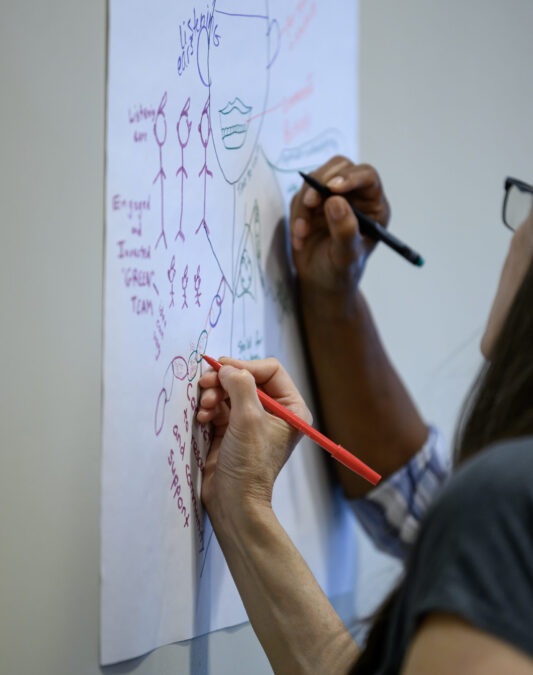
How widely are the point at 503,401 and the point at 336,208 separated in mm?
361

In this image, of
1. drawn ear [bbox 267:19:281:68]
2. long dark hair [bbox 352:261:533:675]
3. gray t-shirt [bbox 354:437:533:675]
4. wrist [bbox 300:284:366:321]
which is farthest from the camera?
wrist [bbox 300:284:366:321]

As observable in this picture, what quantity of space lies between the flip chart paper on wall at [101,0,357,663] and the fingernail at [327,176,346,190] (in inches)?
2.4

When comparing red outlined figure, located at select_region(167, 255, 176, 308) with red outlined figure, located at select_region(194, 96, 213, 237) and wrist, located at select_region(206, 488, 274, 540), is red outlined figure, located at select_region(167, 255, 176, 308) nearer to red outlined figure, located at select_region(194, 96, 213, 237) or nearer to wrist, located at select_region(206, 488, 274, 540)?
red outlined figure, located at select_region(194, 96, 213, 237)

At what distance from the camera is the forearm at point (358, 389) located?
79 centimetres

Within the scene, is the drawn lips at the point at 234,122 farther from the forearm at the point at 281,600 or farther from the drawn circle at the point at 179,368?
the forearm at the point at 281,600

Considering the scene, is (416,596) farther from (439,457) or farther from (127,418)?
(439,457)

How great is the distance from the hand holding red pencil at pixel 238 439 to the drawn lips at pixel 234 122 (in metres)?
0.19

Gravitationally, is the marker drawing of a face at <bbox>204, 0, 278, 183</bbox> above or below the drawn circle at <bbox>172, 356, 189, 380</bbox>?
above

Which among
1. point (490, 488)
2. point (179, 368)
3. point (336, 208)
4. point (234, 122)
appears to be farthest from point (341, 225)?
point (490, 488)

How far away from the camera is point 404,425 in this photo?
88 cm

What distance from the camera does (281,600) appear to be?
0.55m

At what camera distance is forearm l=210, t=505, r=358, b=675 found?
1.76 ft

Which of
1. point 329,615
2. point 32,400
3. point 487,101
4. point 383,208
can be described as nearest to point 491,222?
point 487,101

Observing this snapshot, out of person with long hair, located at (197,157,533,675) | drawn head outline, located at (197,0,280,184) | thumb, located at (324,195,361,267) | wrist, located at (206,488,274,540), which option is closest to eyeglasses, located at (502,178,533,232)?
person with long hair, located at (197,157,533,675)
